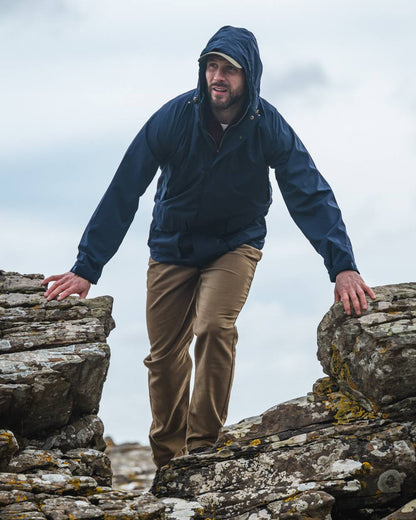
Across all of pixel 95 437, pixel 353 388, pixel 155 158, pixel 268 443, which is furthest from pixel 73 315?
pixel 353 388

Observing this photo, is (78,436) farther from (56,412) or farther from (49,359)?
(49,359)

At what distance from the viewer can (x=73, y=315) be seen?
9008 mm

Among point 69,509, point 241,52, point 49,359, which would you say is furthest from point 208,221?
point 69,509

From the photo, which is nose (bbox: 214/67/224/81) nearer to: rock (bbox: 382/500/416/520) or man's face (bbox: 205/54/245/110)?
man's face (bbox: 205/54/245/110)

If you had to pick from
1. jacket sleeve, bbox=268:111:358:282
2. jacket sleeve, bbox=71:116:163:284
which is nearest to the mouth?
jacket sleeve, bbox=268:111:358:282

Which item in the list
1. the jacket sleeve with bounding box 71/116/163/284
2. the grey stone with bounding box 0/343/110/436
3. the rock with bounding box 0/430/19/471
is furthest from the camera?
the jacket sleeve with bounding box 71/116/163/284

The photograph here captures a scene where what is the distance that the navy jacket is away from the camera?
891 cm

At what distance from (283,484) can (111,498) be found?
178 centimetres

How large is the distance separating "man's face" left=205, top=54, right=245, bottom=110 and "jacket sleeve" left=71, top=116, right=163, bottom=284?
36.0 inches

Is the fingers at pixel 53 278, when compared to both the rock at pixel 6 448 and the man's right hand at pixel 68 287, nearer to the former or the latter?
the man's right hand at pixel 68 287

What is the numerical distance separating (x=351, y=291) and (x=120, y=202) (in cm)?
323

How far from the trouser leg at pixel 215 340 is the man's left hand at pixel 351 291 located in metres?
1.17

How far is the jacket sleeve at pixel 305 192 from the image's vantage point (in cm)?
912

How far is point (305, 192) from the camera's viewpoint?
368 inches
